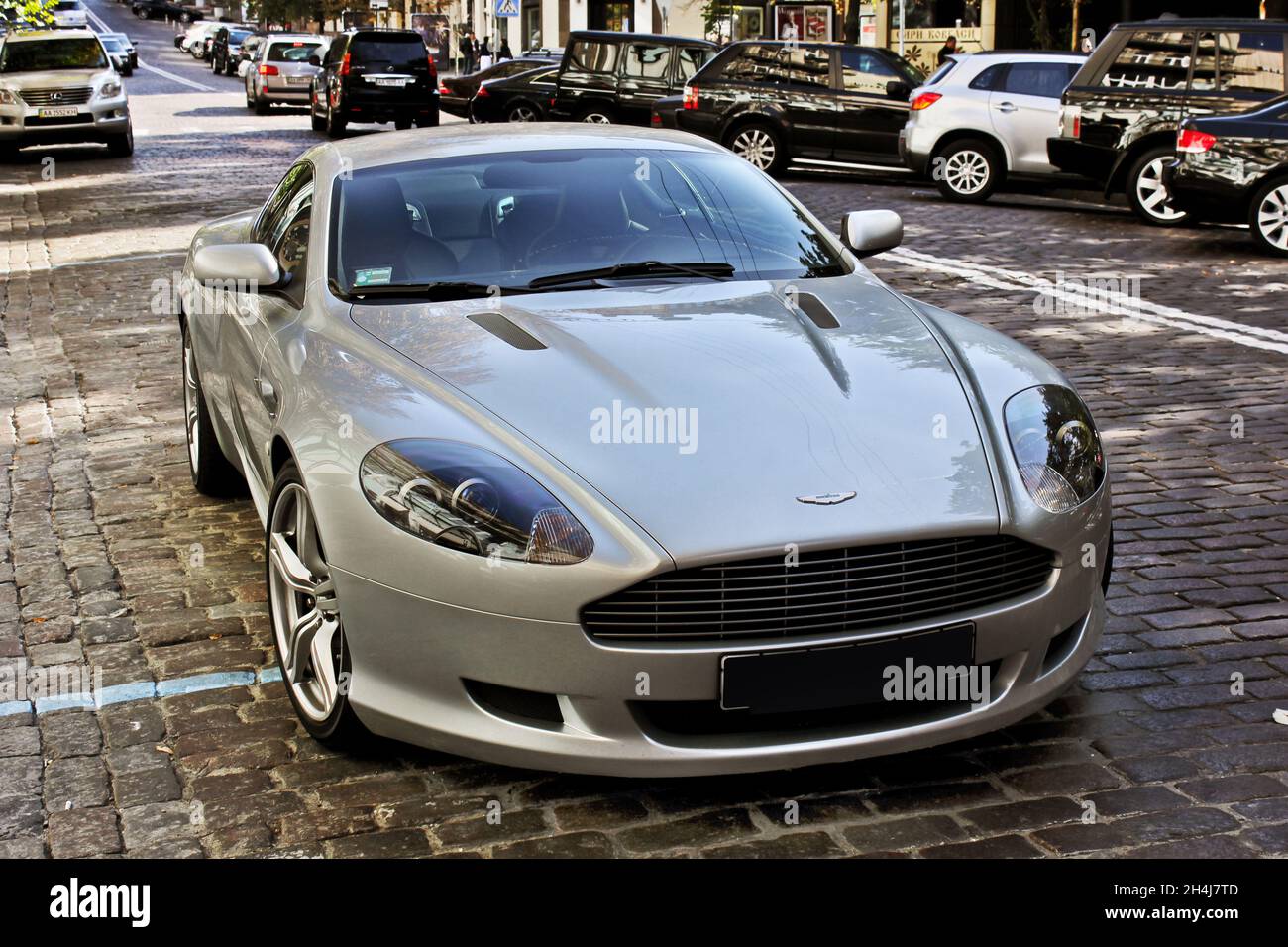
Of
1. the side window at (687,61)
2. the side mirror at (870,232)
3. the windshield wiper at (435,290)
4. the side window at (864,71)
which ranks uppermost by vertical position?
the side window at (687,61)

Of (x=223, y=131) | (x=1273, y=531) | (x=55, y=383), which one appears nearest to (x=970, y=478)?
(x=1273, y=531)

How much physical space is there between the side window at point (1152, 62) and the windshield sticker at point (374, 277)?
43.6 ft

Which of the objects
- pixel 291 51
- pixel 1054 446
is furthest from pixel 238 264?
pixel 291 51

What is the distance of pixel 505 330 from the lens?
4.26 meters

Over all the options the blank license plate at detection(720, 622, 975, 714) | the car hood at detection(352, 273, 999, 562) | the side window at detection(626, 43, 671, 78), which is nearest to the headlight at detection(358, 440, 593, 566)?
the car hood at detection(352, 273, 999, 562)

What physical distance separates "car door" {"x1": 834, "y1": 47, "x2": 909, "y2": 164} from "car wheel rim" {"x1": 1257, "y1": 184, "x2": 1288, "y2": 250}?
24.0 feet

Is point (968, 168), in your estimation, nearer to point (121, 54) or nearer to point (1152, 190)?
point (1152, 190)

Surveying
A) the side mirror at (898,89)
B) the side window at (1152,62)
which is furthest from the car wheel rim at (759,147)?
the side window at (1152,62)

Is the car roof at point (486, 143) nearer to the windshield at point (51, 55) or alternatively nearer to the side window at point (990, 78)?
the side window at point (990, 78)

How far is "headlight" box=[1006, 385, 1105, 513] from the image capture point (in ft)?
12.5

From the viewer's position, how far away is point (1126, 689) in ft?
14.4

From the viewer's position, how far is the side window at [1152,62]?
633 inches
